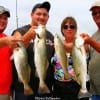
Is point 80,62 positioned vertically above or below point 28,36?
below

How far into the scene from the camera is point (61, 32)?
8.05 metres

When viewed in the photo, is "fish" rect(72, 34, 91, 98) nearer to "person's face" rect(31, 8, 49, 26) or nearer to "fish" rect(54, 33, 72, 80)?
"fish" rect(54, 33, 72, 80)

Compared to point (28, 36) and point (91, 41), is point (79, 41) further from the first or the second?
point (28, 36)

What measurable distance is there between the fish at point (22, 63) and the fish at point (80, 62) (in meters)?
0.83

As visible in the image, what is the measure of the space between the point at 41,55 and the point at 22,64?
1.23 ft

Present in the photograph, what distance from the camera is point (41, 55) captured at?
24.8 feet

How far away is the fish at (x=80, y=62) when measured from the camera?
291 inches


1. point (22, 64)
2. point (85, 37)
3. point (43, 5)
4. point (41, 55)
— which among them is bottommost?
point (22, 64)

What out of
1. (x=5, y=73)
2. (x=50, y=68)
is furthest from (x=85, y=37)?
(x=5, y=73)

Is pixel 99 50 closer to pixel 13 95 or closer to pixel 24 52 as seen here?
pixel 24 52

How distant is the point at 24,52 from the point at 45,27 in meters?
0.56

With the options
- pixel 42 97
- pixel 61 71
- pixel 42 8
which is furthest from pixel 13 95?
pixel 42 8

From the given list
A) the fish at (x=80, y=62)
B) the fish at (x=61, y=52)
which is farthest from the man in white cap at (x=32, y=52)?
the fish at (x=80, y=62)

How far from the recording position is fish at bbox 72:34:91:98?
7.40 m
